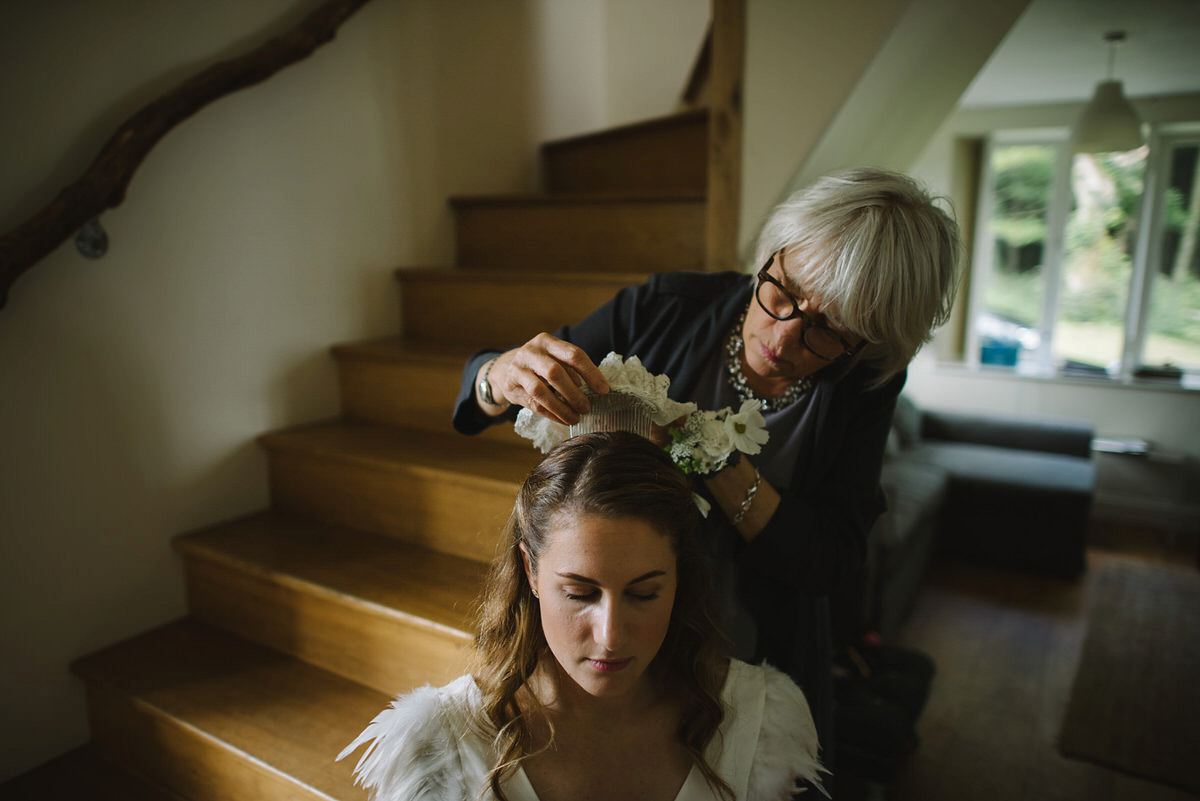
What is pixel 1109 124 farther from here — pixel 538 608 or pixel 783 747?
pixel 538 608

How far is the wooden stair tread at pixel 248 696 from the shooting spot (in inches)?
53.3

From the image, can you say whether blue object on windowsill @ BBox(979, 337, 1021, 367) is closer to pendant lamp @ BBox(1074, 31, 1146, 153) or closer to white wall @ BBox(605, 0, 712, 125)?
pendant lamp @ BBox(1074, 31, 1146, 153)

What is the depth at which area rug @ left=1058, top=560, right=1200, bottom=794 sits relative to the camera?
236 centimetres

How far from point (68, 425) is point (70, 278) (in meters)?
0.32

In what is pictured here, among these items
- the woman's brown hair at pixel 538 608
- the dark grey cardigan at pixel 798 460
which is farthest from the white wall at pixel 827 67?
the woman's brown hair at pixel 538 608

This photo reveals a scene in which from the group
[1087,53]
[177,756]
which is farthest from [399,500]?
[1087,53]

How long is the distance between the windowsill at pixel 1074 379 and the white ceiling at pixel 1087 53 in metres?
1.79

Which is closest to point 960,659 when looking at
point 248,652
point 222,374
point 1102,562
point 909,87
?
point 1102,562

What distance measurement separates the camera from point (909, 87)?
2.16 meters

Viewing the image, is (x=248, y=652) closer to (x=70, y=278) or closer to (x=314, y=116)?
(x=70, y=278)

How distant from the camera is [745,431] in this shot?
0.96 meters

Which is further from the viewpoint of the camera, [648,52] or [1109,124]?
[648,52]

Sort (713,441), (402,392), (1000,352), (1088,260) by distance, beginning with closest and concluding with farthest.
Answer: (713,441)
(402,392)
(1088,260)
(1000,352)

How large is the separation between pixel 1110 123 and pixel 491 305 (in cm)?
305
